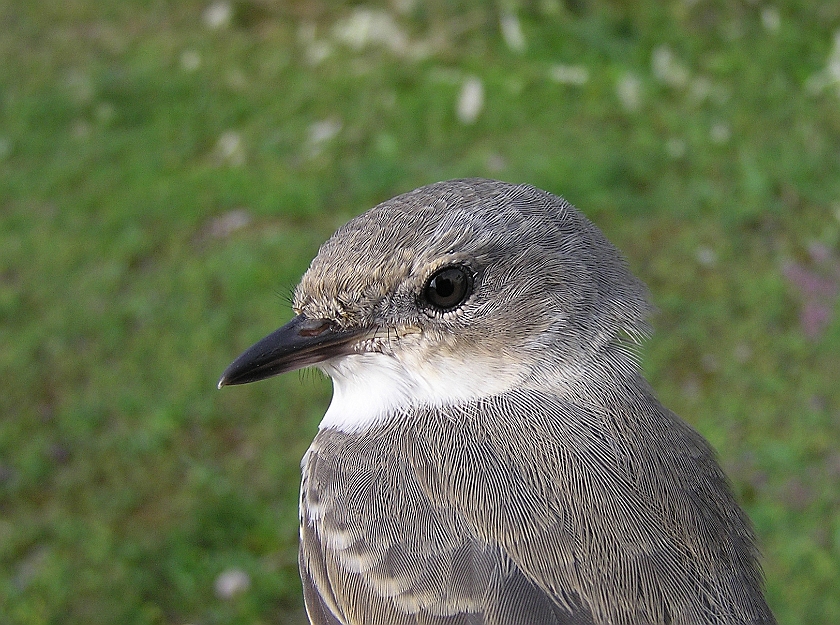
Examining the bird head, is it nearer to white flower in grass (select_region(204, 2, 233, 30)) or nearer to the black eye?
the black eye

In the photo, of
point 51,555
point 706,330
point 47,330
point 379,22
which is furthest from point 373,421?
point 379,22

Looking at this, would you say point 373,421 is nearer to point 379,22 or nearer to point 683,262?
point 683,262

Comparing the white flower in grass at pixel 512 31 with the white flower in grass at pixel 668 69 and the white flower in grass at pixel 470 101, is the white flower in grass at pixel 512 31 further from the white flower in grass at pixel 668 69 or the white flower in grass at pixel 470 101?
the white flower in grass at pixel 668 69

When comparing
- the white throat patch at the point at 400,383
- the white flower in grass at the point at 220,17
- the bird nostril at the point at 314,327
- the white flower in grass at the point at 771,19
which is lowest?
the white flower in grass at the point at 771,19

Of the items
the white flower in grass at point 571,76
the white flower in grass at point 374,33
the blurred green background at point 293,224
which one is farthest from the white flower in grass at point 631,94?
the white flower in grass at point 374,33

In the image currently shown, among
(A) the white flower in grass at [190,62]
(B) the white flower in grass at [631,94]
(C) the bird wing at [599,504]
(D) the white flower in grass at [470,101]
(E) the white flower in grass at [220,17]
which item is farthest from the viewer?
(E) the white flower in grass at [220,17]

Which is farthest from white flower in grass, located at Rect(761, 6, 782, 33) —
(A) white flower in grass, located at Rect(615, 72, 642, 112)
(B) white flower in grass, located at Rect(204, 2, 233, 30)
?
(B) white flower in grass, located at Rect(204, 2, 233, 30)
